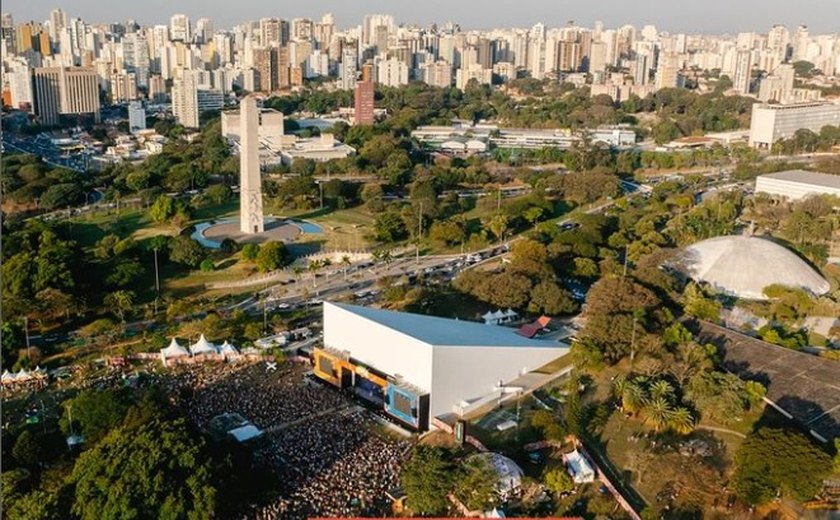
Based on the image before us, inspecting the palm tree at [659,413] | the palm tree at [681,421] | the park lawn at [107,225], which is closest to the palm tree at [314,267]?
the park lawn at [107,225]

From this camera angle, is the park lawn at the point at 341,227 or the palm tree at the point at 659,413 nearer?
the palm tree at the point at 659,413

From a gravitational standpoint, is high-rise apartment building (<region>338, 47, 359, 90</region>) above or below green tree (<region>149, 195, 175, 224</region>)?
above

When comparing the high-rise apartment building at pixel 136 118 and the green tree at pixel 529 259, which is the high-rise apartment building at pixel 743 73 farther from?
the green tree at pixel 529 259

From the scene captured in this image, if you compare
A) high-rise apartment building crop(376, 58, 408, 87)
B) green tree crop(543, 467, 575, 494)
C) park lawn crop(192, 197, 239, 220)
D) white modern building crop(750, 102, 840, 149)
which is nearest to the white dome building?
green tree crop(543, 467, 575, 494)

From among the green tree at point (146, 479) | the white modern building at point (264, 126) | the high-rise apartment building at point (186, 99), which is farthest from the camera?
the high-rise apartment building at point (186, 99)

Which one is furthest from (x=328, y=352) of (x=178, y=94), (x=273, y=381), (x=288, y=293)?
(x=178, y=94)

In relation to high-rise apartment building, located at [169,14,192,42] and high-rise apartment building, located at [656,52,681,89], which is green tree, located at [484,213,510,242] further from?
high-rise apartment building, located at [169,14,192,42]
